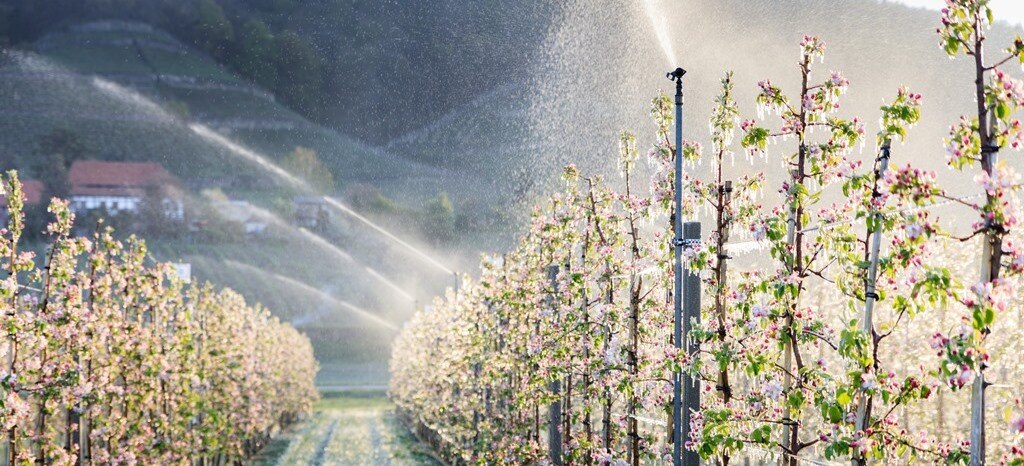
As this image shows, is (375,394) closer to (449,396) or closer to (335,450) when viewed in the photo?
(335,450)

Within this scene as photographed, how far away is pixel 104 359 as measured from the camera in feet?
63.0

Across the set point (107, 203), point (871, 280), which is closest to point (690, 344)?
point (871, 280)

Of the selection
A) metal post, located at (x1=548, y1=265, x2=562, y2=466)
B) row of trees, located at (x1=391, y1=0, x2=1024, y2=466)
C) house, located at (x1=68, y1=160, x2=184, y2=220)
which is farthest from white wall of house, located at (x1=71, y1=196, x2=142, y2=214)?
metal post, located at (x1=548, y1=265, x2=562, y2=466)

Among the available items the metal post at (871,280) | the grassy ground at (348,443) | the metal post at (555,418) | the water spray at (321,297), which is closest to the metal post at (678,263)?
the metal post at (871,280)

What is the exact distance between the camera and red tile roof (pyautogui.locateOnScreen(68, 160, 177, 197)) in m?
172

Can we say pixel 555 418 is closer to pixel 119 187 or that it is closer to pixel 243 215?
pixel 119 187

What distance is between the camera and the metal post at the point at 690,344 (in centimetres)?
1034

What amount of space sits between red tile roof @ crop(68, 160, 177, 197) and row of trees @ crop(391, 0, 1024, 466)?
6691 inches

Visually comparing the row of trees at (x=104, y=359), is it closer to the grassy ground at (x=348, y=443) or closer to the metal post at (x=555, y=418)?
the grassy ground at (x=348, y=443)

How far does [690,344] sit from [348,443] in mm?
39064

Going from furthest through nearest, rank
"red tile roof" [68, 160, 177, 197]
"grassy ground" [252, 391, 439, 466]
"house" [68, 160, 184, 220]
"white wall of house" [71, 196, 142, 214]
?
"red tile roof" [68, 160, 177, 197] < "house" [68, 160, 184, 220] < "white wall of house" [71, 196, 142, 214] < "grassy ground" [252, 391, 439, 466]

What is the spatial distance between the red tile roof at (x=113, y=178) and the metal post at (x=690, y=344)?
17798 centimetres

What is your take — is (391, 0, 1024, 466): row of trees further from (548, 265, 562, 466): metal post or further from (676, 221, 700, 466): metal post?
(676, 221, 700, 466): metal post

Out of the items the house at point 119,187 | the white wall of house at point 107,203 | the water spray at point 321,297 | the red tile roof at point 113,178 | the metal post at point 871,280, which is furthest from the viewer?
the water spray at point 321,297
